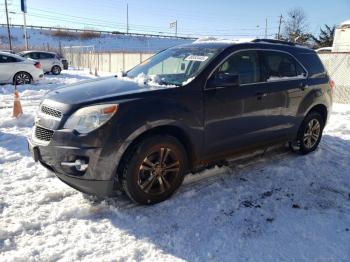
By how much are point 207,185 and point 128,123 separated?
1.56 meters

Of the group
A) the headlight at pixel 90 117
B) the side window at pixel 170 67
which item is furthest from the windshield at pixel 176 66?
the headlight at pixel 90 117

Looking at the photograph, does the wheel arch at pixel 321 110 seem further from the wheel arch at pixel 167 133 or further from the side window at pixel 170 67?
the wheel arch at pixel 167 133

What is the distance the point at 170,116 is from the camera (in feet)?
13.3

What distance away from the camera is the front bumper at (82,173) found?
3660 mm

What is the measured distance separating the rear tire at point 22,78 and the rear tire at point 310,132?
1357 centimetres

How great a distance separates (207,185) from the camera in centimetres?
476

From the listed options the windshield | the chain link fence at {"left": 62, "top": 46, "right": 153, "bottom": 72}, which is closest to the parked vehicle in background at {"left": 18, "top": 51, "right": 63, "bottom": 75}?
the chain link fence at {"left": 62, "top": 46, "right": 153, "bottom": 72}

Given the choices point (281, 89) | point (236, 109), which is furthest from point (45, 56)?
point (236, 109)

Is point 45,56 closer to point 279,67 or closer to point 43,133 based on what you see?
point 279,67

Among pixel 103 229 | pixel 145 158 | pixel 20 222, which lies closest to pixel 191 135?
pixel 145 158

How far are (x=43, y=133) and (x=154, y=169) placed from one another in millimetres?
1268

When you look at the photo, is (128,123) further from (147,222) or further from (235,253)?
(235,253)

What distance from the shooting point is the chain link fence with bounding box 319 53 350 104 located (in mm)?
13859

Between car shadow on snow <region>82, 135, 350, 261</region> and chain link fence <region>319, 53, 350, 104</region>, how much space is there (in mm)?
9066
